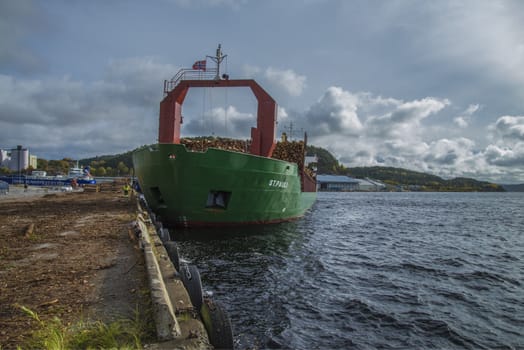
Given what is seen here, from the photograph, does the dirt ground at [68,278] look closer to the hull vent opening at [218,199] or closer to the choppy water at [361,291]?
the choppy water at [361,291]

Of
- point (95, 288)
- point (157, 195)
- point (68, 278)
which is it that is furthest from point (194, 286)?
point (157, 195)

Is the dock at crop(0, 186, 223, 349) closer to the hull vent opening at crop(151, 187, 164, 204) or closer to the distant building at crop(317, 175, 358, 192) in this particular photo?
the hull vent opening at crop(151, 187, 164, 204)

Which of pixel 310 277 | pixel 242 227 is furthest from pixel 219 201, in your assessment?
pixel 310 277

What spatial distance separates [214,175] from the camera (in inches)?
441

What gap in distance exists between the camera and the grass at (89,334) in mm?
2373

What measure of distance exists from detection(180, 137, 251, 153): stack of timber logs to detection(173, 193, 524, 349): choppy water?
553cm

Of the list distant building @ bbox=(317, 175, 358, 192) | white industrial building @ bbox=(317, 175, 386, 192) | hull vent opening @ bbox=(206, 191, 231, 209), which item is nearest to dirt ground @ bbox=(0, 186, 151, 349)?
hull vent opening @ bbox=(206, 191, 231, 209)

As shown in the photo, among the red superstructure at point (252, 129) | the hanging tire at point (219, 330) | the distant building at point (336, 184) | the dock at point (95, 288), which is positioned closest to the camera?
the dock at point (95, 288)

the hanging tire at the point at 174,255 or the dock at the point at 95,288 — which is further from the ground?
the dock at the point at 95,288

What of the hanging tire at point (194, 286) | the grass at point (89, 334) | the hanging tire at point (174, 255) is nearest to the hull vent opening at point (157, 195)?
the hanging tire at point (174, 255)

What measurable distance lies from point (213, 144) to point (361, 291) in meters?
12.0

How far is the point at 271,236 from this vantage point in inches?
475

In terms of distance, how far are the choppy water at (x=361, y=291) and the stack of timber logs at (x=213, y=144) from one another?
553 centimetres

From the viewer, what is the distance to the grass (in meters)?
2.37
